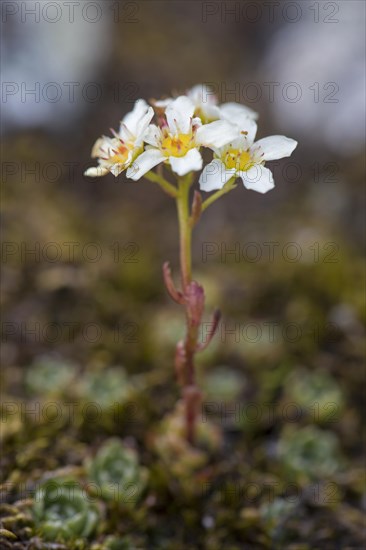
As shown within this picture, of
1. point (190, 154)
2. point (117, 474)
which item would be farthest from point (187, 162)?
point (117, 474)

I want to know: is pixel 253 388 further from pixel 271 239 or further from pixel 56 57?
pixel 56 57

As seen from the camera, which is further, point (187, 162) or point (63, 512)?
point (63, 512)

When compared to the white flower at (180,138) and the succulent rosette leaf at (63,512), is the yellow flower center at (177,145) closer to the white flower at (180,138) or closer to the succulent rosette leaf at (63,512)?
the white flower at (180,138)

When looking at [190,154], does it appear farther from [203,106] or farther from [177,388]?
[177,388]

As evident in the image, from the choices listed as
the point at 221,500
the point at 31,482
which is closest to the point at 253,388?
the point at 221,500

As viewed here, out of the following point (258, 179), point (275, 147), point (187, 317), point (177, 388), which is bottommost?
point (177, 388)

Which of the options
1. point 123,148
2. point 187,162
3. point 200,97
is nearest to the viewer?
point 187,162
